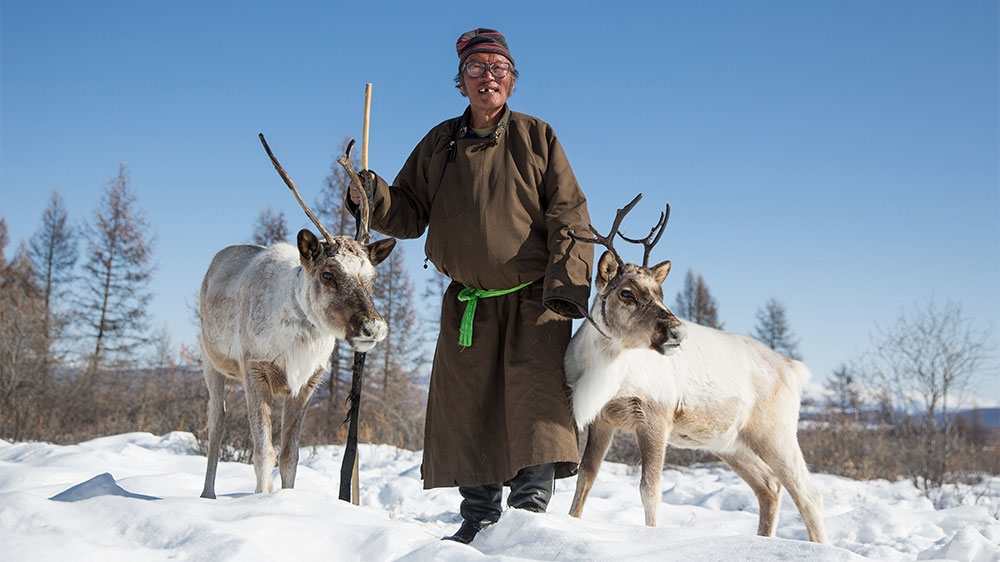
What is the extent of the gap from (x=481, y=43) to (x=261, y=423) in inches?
118

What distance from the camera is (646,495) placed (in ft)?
16.6

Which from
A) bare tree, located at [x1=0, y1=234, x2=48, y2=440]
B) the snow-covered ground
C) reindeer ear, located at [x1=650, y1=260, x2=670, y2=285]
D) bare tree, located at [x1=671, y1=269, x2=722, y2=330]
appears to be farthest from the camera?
bare tree, located at [x1=671, y1=269, x2=722, y2=330]

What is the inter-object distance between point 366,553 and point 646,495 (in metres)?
2.82

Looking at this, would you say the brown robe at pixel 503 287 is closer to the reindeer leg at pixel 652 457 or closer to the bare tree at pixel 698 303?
the reindeer leg at pixel 652 457

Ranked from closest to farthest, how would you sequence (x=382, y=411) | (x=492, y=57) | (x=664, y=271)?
(x=492, y=57), (x=664, y=271), (x=382, y=411)

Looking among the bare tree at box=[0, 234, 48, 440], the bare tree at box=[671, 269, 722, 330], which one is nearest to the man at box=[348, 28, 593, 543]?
the bare tree at box=[0, 234, 48, 440]

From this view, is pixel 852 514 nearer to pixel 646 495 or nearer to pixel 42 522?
pixel 646 495

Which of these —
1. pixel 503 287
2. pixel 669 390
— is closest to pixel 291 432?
pixel 503 287

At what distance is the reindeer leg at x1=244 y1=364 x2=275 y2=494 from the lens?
467 cm

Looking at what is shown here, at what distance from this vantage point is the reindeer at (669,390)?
16.3 ft

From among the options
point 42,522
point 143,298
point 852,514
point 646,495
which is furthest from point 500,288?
point 143,298

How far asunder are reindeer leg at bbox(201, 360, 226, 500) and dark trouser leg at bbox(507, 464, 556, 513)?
254cm

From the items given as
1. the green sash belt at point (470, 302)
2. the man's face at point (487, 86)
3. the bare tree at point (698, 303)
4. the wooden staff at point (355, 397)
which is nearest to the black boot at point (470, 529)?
the wooden staff at point (355, 397)

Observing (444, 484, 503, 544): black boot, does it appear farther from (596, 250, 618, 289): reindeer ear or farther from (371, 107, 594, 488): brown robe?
(596, 250, 618, 289): reindeer ear
